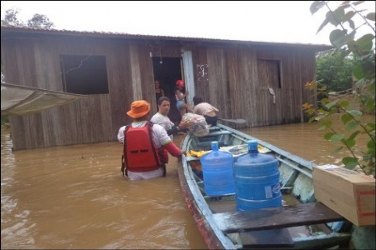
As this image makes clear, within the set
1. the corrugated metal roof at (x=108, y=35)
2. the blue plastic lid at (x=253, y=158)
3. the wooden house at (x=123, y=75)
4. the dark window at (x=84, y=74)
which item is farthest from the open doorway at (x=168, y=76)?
the blue plastic lid at (x=253, y=158)

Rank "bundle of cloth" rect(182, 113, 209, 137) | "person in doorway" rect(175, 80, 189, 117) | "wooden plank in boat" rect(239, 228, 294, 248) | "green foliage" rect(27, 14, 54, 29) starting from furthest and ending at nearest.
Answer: "green foliage" rect(27, 14, 54, 29) < "person in doorway" rect(175, 80, 189, 117) < "bundle of cloth" rect(182, 113, 209, 137) < "wooden plank in boat" rect(239, 228, 294, 248)

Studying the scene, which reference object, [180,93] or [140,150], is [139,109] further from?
[180,93]

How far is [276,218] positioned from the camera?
9.48 feet

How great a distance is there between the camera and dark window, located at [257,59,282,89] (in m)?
14.7

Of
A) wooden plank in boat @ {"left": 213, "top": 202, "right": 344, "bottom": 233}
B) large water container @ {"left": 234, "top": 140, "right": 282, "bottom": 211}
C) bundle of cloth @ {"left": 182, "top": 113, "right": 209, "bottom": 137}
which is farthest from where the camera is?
bundle of cloth @ {"left": 182, "top": 113, "right": 209, "bottom": 137}

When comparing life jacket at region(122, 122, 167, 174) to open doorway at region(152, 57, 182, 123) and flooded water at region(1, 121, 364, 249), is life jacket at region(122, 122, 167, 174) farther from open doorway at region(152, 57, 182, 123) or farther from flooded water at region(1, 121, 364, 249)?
open doorway at region(152, 57, 182, 123)

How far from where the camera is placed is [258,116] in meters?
14.5

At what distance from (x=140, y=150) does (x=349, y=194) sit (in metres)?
3.47

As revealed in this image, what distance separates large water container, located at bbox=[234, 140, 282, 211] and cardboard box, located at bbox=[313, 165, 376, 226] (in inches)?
18.2

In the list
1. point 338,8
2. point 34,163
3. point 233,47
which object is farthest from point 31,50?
point 338,8

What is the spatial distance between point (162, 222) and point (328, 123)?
6.91ft

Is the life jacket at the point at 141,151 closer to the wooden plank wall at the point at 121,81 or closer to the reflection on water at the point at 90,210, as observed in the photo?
the reflection on water at the point at 90,210

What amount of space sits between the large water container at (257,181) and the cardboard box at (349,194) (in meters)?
0.46

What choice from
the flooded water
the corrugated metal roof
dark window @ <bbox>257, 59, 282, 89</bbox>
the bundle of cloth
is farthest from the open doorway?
the flooded water
